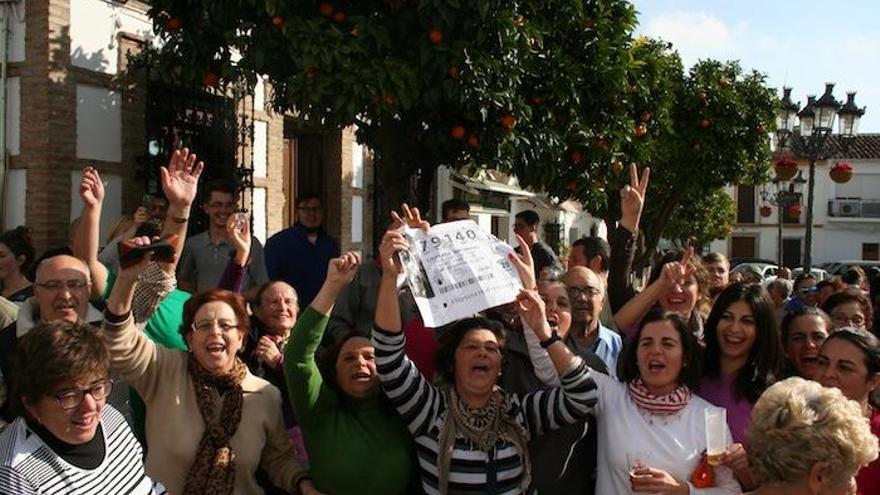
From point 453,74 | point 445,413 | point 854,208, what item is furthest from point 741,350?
point 854,208

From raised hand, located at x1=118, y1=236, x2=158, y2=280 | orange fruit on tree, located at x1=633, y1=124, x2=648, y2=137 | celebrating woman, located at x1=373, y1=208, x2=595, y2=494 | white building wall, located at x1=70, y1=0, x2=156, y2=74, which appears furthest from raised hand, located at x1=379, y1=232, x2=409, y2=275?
orange fruit on tree, located at x1=633, y1=124, x2=648, y2=137

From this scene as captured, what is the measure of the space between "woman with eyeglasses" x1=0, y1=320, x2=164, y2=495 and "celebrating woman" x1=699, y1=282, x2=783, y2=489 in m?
2.33

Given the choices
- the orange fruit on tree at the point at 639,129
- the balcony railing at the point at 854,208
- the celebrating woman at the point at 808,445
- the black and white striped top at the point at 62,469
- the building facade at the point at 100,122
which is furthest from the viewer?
the balcony railing at the point at 854,208

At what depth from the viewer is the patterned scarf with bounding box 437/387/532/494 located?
3.31 metres

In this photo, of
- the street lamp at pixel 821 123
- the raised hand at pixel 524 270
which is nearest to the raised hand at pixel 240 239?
the raised hand at pixel 524 270

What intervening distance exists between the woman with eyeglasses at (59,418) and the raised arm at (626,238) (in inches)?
115

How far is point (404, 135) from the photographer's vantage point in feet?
22.6

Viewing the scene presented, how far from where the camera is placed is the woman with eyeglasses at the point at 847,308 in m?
5.20

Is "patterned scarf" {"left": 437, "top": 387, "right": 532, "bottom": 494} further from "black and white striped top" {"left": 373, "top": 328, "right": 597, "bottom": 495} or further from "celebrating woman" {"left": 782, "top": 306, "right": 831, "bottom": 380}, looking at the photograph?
"celebrating woman" {"left": 782, "top": 306, "right": 831, "bottom": 380}

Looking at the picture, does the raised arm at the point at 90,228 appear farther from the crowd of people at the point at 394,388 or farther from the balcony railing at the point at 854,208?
the balcony railing at the point at 854,208

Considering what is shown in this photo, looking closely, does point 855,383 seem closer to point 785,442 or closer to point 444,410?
point 785,442

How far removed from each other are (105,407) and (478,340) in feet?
4.56

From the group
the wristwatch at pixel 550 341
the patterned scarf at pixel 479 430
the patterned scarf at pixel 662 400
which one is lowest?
the patterned scarf at pixel 479 430

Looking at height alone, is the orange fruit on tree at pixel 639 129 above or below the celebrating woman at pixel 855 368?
above
